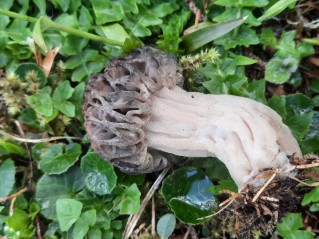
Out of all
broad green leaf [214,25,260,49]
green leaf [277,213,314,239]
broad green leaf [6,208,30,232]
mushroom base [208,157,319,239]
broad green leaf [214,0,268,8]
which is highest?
broad green leaf [214,0,268,8]

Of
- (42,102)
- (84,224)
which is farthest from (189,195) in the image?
(42,102)

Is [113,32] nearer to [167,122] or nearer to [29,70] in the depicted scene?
[29,70]

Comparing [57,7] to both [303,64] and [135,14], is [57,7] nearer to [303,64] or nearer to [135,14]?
[135,14]

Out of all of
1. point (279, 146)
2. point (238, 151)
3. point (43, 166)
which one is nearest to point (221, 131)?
point (238, 151)

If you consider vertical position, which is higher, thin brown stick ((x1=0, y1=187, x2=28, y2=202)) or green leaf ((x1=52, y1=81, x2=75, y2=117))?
green leaf ((x1=52, y1=81, x2=75, y2=117))

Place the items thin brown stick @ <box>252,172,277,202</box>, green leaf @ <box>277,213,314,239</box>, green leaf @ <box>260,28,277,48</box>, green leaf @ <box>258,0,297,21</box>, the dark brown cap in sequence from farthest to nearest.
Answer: green leaf @ <box>260,28,277,48</box>
green leaf @ <box>258,0,297,21</box>
green leaf @ <box>277,213,314,239</box>
the dark brown cap
thin brown stick @ <box>252,172,277,202</box>

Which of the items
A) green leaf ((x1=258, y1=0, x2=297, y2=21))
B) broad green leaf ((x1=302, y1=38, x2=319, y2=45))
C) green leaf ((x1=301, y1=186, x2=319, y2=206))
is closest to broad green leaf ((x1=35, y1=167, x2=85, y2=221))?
green leaf ((x1=301, y1=186, x2=319, y2=206))

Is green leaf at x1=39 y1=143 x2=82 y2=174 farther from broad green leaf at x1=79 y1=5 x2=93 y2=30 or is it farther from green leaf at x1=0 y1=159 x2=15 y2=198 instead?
broad green leaf at x1=79 y1=5 x2=93 y2=30
